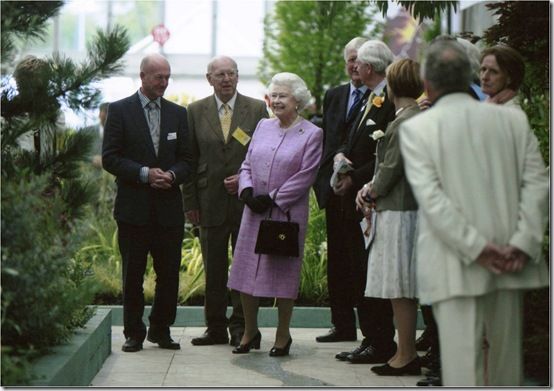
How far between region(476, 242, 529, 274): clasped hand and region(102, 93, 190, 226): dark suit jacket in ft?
9.91

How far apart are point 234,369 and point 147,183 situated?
4.19 ft

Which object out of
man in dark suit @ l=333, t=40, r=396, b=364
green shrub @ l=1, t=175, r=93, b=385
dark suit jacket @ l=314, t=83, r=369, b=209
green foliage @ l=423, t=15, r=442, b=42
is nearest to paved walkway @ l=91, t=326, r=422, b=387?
man in dark suit @ l=333, t=40, r=396, b=364

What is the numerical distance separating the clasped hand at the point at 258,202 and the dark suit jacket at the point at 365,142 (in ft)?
1.65

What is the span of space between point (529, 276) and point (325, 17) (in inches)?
556

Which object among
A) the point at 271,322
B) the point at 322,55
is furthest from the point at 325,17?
the point at 271,322

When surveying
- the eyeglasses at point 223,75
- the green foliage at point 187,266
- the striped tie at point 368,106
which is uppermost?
the eyeglasses at point 223,75

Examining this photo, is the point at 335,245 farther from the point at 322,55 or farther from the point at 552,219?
the point at 322,55

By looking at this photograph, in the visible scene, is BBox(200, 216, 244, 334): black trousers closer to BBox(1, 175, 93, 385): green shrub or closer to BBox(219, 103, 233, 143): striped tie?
BBox(219, 103, 233, 143): striped tie

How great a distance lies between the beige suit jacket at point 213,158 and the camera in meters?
7.07

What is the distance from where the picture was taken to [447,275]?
13.2ft

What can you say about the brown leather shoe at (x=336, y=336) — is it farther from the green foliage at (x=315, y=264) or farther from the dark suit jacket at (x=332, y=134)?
the green foliage at (x=315, y=264)

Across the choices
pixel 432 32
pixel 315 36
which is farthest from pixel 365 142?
pixel 432 32

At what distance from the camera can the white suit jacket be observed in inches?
157

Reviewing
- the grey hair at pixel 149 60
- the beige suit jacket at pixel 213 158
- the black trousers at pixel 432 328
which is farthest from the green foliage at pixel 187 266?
the black trousers at pixel 432 328
